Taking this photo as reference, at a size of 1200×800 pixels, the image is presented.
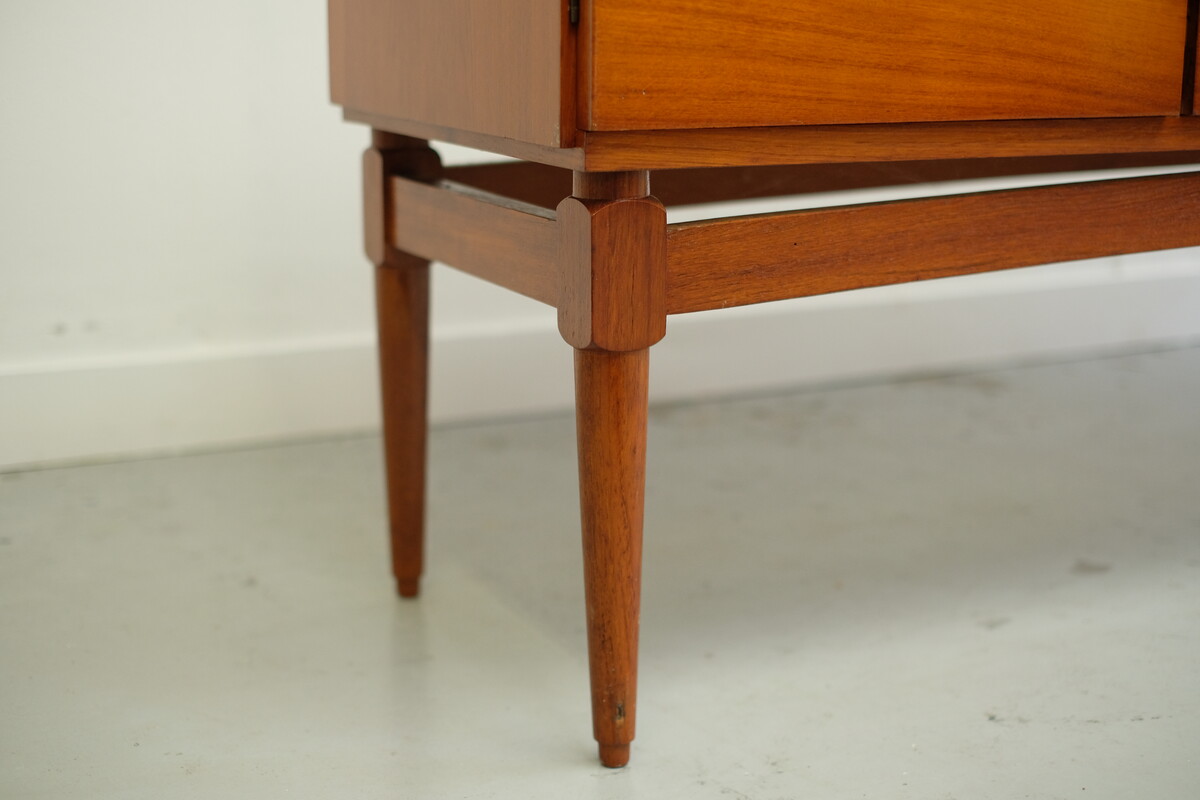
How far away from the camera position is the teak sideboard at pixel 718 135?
0.84 metres

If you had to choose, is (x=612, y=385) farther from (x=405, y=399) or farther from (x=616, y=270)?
(x=405, y=399)

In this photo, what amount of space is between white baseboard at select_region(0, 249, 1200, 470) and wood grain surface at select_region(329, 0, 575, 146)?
2.37 ft

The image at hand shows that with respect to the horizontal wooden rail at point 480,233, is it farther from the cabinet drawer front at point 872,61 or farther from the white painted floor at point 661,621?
the white painted floor at point 661,621

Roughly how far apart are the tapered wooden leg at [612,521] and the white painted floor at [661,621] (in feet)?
0.18

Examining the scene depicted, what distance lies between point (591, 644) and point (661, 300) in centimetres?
27

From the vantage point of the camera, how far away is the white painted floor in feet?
3.30

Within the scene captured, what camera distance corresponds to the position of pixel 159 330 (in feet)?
5.92

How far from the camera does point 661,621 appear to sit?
127 centimetres

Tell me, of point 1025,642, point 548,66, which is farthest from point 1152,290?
point 548,66

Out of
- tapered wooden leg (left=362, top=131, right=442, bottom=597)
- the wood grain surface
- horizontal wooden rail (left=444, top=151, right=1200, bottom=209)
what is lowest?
tapered wooden leg (left=362, top=131, right=442, bottom=597)

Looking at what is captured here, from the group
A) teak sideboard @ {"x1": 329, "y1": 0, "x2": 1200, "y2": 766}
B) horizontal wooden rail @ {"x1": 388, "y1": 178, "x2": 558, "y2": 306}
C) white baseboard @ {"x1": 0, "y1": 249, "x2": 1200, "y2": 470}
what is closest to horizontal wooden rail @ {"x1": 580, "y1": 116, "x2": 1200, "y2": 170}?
teak sideboard @ {"x1": 329, "y1": 0, "x2": 1200, "y2": 766}

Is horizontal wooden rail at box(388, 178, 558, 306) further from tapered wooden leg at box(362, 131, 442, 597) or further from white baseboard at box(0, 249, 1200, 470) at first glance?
white baseboard at box(0, 249, 1200, 470)

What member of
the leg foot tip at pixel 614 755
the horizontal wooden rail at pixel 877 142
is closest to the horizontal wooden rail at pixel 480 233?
the horizontal wooden rail at pixel 877 142

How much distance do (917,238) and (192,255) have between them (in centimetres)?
114
